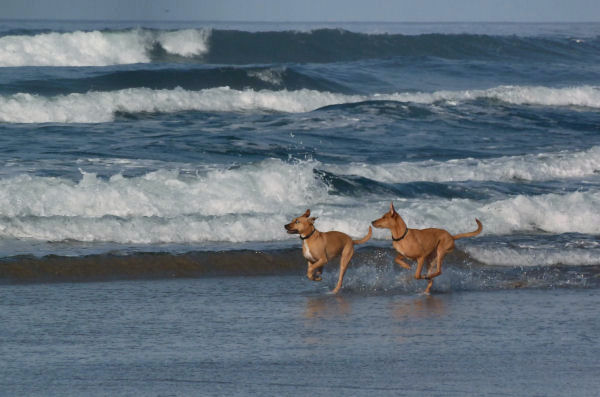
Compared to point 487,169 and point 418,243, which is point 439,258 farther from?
point 487,169

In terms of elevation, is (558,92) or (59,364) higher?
(59,364)

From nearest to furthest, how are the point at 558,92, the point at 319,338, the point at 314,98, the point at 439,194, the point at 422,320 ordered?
1. the point at 319,338
2. the point at 422,320
3. the point at 439,194
4. the point at 314,98
5. the point at 558,92

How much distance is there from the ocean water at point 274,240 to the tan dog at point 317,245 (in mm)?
241

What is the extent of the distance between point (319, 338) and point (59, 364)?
177 centimetres

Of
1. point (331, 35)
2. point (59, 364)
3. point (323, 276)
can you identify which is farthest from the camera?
point (331, 35)

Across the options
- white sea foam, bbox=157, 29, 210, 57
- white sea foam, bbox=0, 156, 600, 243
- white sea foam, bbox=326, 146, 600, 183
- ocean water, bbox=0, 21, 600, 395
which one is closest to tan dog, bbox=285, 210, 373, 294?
ocean water, bbox=0, 21, 600, 395

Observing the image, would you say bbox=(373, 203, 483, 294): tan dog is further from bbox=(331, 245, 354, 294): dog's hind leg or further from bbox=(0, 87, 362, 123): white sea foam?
bbox=(0, 87, 362, 123): white sea foam

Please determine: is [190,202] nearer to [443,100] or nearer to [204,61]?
[443,100]

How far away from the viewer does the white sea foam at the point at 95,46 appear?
3566 centimetres

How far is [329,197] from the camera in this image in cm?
1317

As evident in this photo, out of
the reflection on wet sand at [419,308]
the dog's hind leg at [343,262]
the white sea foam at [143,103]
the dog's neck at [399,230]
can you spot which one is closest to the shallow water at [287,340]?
the reflection on wet sand at [419,308]

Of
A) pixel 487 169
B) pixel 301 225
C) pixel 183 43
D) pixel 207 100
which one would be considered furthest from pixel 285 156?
pixel 183 43

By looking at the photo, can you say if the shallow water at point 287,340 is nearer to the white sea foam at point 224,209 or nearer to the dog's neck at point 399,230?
the dog's neck at point 399,230

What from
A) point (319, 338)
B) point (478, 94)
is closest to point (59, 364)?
point (319, 338)
